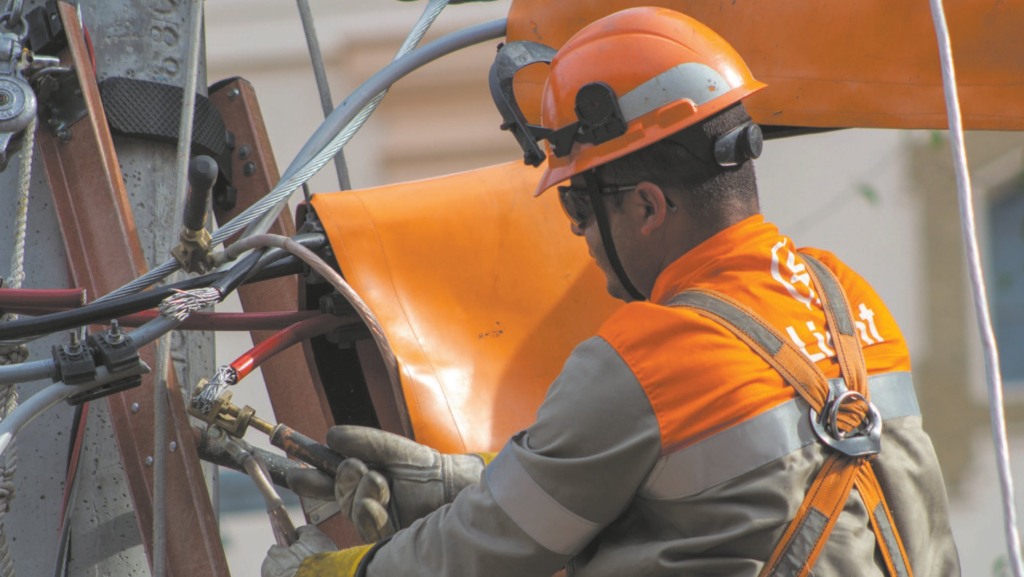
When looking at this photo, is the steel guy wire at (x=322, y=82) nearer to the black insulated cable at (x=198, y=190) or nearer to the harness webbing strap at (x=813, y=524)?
the black insulated cable at (x=198, y=190)

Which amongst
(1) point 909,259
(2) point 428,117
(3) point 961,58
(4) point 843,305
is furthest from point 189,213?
(1) point 909,259

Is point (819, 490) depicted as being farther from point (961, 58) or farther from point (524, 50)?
point (524, 50)

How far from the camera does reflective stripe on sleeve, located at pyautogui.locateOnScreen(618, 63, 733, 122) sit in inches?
77.5

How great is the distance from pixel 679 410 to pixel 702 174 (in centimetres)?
42

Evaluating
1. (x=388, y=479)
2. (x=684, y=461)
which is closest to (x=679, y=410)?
(x=684, y=461)

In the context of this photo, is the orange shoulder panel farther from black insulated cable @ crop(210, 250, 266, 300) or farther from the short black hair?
black insulated cable @ crop(210, 250, 266, 300)

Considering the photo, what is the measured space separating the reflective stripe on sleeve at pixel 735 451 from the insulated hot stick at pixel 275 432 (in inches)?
26.1

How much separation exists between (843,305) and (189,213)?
1.16m

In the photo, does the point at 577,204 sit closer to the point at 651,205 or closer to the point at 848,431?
the point at 651,205

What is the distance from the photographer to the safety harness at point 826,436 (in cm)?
171

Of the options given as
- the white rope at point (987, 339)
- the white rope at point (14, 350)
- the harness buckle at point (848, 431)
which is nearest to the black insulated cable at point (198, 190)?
the white rope at point (14, 350)

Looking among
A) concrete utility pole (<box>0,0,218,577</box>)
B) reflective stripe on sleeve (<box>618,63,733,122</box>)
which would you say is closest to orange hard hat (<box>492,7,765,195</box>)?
reflective stripe on sleeve (<box>618,63,733,122</box>)

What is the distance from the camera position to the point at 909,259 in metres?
6.85

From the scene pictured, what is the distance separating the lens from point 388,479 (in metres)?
2.11
